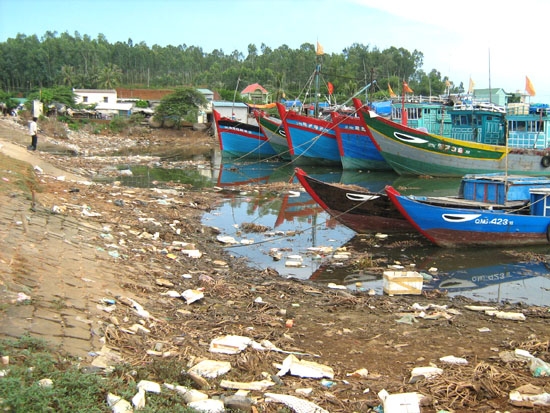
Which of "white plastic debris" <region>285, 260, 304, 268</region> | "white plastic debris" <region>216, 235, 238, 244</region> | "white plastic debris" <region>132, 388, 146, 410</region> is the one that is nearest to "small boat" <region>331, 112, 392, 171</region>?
"white plastic debris" <region>216, 235, 238, 244</region>

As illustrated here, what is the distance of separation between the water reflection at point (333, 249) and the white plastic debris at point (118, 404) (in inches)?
212

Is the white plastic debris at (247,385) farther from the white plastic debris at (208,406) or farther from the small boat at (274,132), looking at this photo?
the small boat at (274,132)

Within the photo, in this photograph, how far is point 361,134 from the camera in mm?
26078

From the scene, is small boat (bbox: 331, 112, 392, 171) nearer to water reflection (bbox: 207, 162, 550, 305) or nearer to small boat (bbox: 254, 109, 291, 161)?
small boat (bbox: 254, 109, 291, 161)

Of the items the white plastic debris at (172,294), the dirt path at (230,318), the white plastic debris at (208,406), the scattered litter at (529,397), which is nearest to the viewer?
the white plastic debris at (208,406)

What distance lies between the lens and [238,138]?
32094 millimetres

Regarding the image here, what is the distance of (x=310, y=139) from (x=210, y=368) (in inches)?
971

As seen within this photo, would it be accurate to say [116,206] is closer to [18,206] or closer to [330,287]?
[18,206]

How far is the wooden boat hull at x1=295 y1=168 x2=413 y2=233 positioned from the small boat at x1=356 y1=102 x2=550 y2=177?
11.9m

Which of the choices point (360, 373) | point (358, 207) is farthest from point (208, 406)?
point (358, 207)

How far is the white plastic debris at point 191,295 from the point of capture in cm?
646

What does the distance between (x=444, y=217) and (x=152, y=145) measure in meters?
31.1

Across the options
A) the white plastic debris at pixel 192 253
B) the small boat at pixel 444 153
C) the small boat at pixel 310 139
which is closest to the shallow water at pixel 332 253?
the white plastic debris at pixel 192 253

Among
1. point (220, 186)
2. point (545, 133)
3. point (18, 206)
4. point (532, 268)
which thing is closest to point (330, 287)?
point (532, 268)
